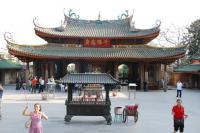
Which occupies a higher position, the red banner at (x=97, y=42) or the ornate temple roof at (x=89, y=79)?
the red banner at (x=97, y=42)

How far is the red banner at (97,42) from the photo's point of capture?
139 feet

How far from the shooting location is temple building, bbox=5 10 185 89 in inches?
1570

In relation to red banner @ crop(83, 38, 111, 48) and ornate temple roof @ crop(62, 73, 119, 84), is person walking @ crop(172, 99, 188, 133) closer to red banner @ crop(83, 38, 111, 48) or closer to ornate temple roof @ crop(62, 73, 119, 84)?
ornate temple roof @ crop(62, 73, 119, 84)

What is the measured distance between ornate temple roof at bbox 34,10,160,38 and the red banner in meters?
0.44

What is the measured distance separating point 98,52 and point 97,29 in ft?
14.4

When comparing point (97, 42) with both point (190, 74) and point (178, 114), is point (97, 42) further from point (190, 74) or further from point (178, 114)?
point (178, 114)

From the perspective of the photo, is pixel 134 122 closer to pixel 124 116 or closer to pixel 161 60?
pixel 124 116

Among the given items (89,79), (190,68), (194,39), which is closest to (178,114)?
(89,79)

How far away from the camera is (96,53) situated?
40.9 meters

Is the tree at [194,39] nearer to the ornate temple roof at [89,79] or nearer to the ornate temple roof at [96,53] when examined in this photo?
the ornate temple roof at [96,53]

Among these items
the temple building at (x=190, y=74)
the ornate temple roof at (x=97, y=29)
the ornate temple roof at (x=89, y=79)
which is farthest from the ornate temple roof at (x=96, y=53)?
the ornate temple roof at (x=89, y=79)

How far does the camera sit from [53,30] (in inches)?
1687

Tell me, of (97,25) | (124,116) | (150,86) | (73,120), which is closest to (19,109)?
(73,120)

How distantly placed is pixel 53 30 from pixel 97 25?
544 cm
